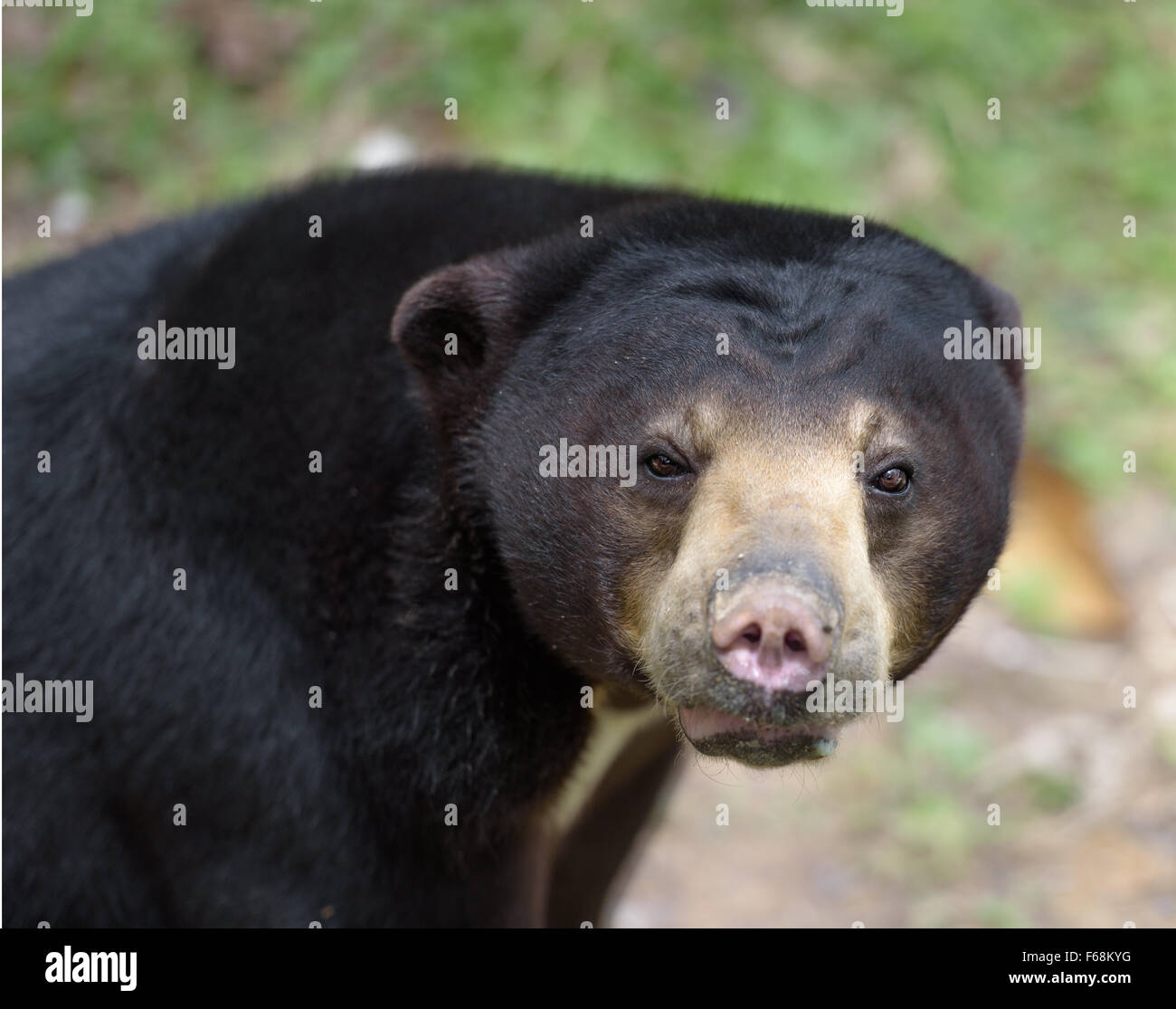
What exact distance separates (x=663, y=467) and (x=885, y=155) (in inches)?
238

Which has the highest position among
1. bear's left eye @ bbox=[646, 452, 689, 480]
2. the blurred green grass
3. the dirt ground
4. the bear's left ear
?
the blurred green grass

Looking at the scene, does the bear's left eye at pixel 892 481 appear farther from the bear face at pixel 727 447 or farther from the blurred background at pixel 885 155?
the blurred background at pixel 885 155

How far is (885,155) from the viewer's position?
9047 millimetres

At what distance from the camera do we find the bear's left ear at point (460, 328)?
3814mm

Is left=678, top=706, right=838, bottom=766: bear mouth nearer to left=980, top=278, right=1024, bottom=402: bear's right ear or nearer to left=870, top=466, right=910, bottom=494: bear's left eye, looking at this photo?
left=870, top=466, right=910, bottom=494: bear's left eye

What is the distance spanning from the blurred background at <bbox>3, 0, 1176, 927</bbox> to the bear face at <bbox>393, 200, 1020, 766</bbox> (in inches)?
123

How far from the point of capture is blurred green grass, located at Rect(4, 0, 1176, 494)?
8539 mm

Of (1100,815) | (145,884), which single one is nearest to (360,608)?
(145,884)

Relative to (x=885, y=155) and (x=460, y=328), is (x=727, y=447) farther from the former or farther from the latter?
(x=885, y=155)

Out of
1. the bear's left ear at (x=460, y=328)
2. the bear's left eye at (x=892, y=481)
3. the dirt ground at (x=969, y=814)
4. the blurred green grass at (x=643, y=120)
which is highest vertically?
the blurred green grass at (x=643, y=120)

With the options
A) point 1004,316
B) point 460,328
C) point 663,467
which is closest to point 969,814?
point 1004,316

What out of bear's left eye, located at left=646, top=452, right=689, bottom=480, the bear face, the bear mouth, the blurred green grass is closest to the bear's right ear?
the bear face

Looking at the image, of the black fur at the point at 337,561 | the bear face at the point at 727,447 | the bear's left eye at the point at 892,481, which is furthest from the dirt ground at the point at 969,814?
the bear's left eye at the point at 892,481

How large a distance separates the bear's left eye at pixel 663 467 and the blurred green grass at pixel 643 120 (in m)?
5.00
